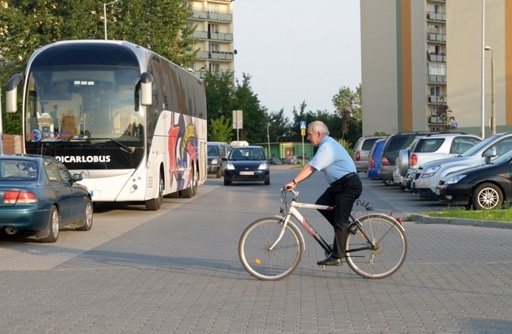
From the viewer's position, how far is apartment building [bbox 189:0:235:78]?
12050cm

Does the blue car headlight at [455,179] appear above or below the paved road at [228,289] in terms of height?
above

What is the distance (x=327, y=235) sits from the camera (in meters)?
16.6

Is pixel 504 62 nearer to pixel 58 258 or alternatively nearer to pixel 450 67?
pixel 450 67

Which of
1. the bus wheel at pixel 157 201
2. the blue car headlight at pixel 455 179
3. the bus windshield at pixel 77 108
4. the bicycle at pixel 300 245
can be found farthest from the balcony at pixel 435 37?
the bicycle at pixel 300 245

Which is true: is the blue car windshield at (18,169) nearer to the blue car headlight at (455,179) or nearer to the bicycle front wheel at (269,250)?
the bicycle front wheel at (269,250)

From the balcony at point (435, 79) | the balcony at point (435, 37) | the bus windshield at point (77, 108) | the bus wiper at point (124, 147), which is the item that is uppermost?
the balcony at point (435, 37)

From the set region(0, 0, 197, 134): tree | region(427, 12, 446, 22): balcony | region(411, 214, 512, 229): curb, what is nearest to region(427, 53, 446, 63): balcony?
region(427, 12, 446, 22): balcony

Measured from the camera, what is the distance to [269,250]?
10.7 metres

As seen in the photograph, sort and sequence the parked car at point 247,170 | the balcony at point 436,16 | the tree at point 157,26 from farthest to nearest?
1. the balcony at point 436,16
2. the tree at point 157,26
3. the parked car at point 247,170

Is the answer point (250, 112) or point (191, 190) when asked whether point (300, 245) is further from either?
point (250, 112)

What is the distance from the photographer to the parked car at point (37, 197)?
14891 mm

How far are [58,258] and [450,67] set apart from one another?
69.3 metres

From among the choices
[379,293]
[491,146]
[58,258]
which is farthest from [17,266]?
[491,146]

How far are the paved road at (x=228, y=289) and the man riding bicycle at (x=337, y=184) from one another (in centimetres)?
48
